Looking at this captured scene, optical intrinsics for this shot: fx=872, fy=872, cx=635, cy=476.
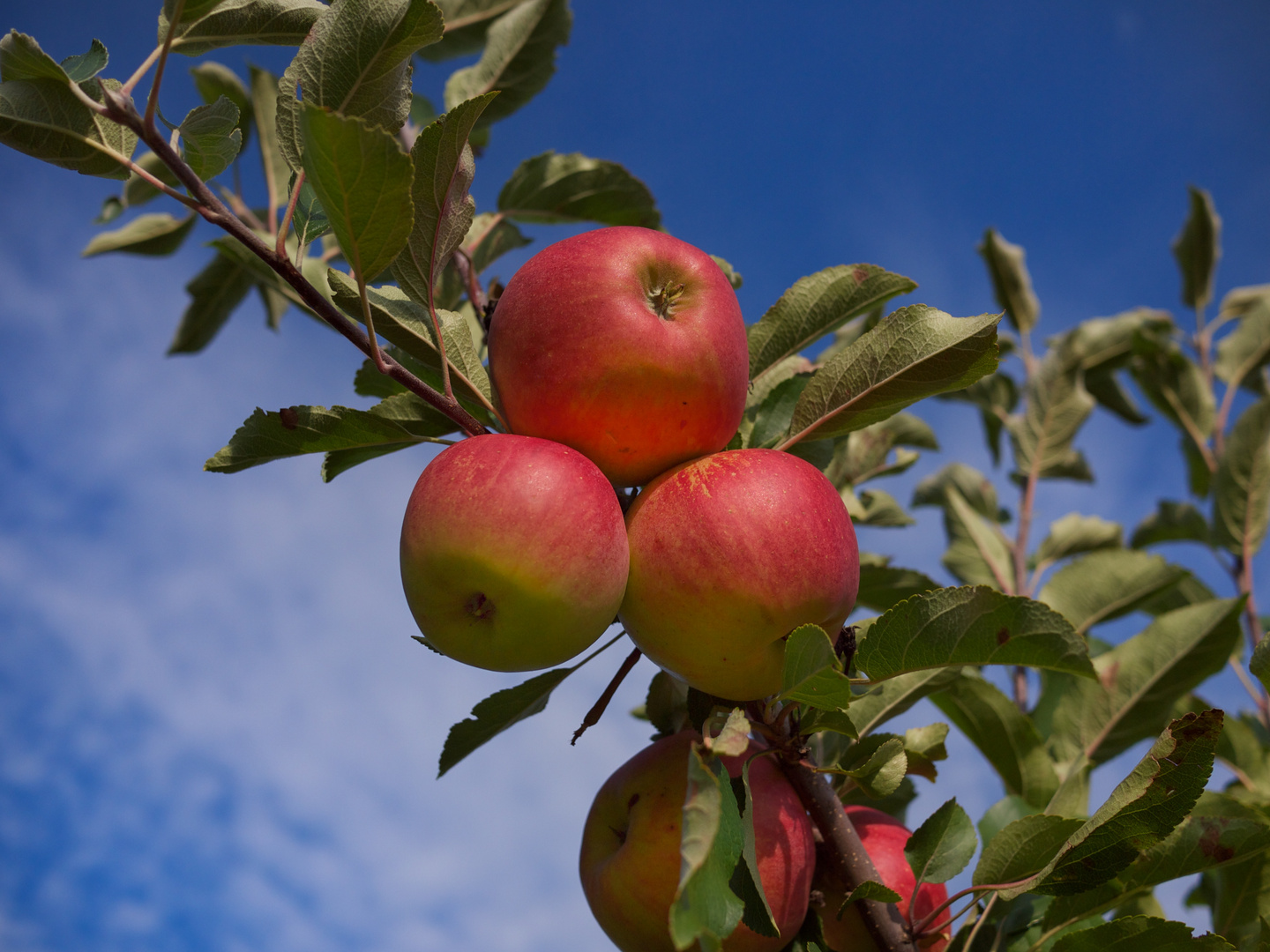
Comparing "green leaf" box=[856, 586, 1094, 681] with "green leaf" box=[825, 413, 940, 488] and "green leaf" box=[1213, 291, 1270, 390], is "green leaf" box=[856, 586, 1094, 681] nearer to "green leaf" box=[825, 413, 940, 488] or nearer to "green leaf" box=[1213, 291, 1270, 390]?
"green leaf" box=[825, 413, 940, 488]

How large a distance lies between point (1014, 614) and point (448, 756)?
951mm

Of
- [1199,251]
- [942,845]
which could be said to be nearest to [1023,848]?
[942,845]

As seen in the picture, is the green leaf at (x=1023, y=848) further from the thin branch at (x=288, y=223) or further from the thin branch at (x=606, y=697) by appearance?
the thin branch at (x=288, y=223)

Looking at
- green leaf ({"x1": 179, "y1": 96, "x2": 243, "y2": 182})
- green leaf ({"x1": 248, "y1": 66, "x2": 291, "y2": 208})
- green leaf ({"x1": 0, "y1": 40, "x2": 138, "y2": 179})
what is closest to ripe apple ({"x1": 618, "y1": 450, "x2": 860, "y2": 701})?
green leaf ({"x1": 179, "y1": 96, "x2": 243, "y2": 182})

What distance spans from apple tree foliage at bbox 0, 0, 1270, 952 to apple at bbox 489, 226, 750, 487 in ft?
0.44

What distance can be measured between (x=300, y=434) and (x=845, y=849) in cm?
106

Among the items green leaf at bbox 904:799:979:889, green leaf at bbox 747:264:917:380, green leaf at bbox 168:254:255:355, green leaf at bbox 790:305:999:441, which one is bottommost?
green leaf at bbox 904:799:979:889

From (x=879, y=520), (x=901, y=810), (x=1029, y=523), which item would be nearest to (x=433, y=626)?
(x=901, y=810)

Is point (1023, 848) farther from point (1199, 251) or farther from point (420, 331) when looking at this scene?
point (1199, 251)

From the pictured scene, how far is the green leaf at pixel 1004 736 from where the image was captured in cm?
184

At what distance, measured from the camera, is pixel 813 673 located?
110 cm

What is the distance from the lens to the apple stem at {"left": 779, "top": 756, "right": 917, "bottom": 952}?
135 centimetres

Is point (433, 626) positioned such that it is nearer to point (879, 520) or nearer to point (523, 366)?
point (523, 366)

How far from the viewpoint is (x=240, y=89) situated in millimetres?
2861
